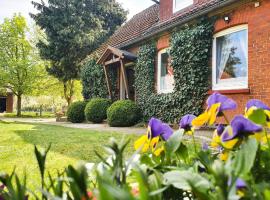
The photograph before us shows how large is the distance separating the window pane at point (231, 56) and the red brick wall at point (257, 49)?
427mm

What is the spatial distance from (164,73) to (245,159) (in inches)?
469

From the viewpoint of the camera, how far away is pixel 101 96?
54.8ft

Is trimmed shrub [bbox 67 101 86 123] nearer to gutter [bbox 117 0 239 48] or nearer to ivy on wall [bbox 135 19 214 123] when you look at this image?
gutter [bbox 117 0 239 48]

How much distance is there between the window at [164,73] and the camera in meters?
12.0

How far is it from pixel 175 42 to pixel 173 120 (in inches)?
110

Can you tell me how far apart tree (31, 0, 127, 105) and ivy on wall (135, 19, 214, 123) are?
36.5ft

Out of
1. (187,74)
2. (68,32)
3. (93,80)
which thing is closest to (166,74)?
(187,74)

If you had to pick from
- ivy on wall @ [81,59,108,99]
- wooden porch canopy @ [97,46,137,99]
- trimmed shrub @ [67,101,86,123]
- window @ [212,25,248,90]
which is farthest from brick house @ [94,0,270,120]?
trimmed shrub @ [67,101,86,123]

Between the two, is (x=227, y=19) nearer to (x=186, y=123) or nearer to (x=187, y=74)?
(x=187, y=74)

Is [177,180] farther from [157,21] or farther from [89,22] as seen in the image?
[89,22]

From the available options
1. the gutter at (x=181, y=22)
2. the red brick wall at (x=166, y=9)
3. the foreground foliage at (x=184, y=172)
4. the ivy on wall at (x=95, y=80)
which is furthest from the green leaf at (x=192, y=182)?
the ivy on wall at (x=95, y=80)

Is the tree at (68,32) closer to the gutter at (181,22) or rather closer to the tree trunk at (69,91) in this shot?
the tree trunk at (69,91)

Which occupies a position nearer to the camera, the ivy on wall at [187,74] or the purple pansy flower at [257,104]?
the purple pansy flower at [257,104]

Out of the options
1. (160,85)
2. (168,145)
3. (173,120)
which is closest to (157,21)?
(160,85)
